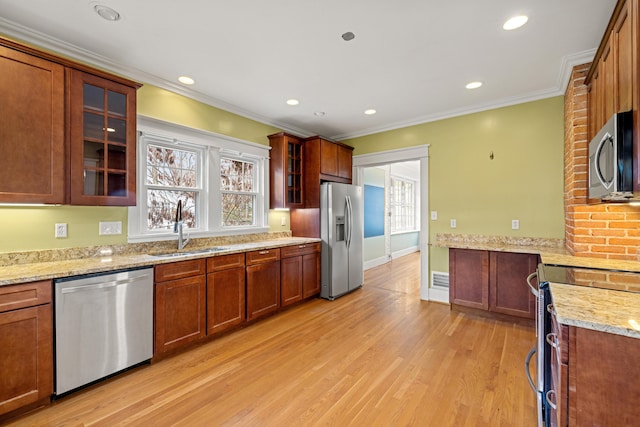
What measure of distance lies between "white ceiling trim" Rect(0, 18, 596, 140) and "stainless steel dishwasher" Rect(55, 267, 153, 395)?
1906mm

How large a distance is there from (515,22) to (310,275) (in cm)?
342

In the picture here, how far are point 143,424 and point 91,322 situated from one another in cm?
83

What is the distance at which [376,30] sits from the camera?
2.24 meters

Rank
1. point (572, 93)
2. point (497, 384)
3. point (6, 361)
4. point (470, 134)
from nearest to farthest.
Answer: point (6, 361)
point (497, 384)
point (572, 93)
point (470, 134)

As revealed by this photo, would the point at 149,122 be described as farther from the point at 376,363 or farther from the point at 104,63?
the point at 376,363

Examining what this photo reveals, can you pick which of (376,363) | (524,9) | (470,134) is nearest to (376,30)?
→ (524,9)

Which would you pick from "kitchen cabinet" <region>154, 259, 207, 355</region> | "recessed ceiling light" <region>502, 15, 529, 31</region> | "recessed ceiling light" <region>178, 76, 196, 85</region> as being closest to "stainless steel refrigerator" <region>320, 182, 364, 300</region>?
"kitchen cabinet" <region>154, 259, 207, 355</region>

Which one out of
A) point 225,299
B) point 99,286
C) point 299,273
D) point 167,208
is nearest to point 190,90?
point 167,208

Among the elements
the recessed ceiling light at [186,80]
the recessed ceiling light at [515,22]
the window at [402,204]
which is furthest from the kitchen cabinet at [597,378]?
the window at [402,204]

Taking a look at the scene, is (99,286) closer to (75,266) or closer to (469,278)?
(75,266)

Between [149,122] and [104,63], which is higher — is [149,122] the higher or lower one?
the lower one

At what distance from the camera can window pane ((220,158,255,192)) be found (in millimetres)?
3814

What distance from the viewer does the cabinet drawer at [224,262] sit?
288cm

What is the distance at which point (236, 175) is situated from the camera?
3982 millimetres
